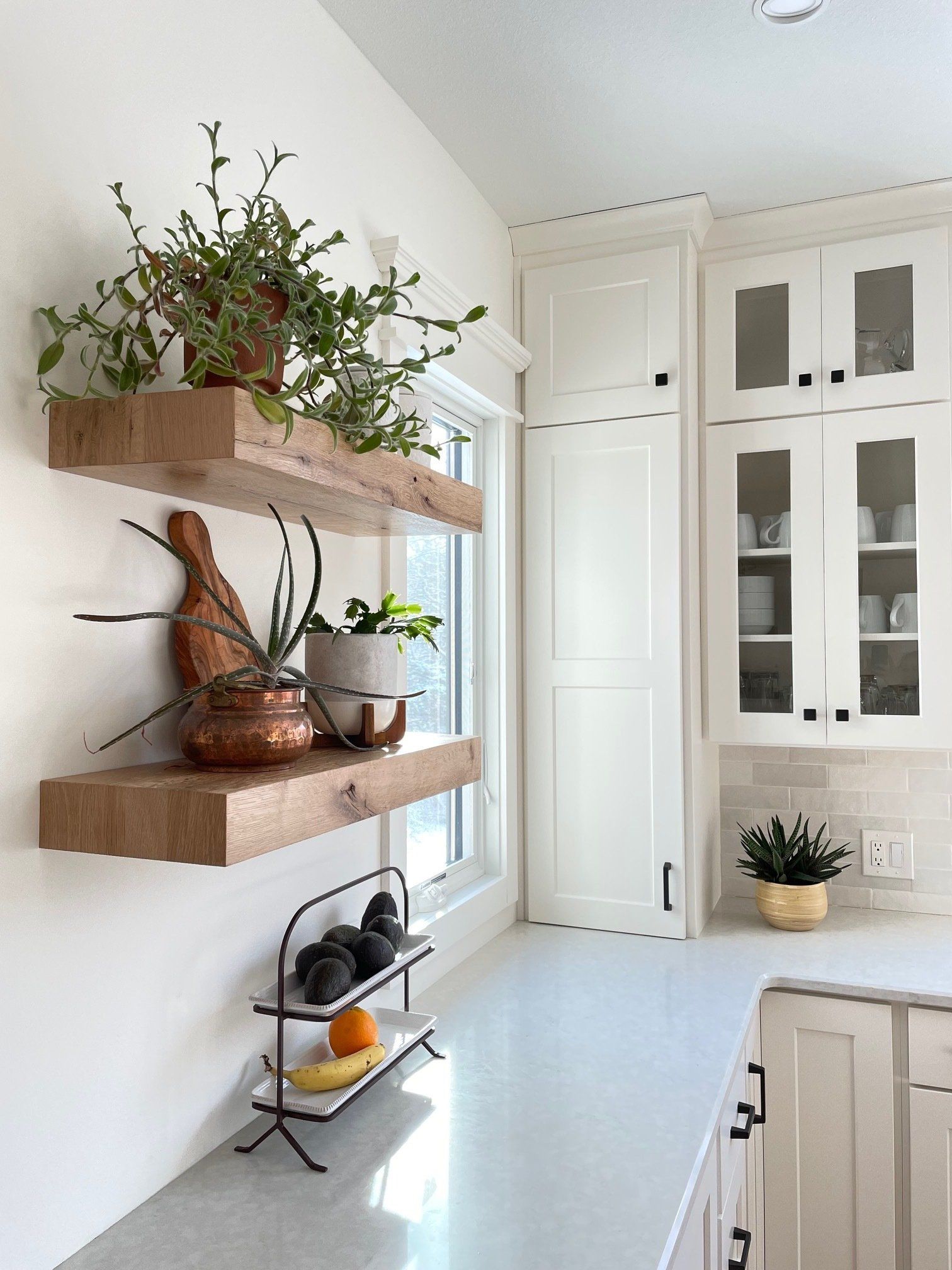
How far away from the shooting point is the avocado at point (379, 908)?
4.77 ft

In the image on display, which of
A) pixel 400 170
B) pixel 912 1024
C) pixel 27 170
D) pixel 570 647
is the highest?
pixel 400 170

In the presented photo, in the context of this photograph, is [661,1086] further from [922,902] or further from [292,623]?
[922,902]

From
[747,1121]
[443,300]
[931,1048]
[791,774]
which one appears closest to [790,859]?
[791,774]

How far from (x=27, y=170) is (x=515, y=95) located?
1128 millimetres

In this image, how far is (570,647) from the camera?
2270 millimetres

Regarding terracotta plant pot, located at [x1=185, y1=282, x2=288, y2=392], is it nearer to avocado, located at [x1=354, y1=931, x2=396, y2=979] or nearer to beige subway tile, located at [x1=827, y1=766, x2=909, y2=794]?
avocado, located at [x1=354, y1=931, x2=396, y2=979]

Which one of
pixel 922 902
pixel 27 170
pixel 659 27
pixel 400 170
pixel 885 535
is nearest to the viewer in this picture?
pixel 27 170

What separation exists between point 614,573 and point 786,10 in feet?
3.74

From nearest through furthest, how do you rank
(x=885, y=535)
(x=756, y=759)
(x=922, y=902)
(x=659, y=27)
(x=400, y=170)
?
1. (x=659, y=27)
2. (x=400, y=170)
3. (x=885, y=535)
4. (x=922, y=902)
5. (x=756, y=759)

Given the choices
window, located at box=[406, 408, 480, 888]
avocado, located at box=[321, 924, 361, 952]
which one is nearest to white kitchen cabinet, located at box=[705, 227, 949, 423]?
window, located at box=[406, 408, 480, 888]

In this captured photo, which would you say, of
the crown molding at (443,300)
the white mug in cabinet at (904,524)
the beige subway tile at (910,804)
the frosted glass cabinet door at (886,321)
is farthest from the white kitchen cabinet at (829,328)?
the beige subway tile at (910,804)

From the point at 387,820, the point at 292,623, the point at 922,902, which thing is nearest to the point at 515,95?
the point at 292,623

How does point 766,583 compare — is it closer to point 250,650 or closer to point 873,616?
point 873,616

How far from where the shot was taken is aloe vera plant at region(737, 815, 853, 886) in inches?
87.7
